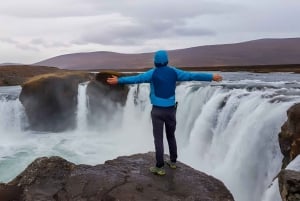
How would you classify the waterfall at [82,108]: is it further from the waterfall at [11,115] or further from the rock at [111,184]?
the rock at [111,184]

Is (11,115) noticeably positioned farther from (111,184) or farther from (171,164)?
(111,184)

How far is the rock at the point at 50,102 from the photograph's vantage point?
27.7 metres

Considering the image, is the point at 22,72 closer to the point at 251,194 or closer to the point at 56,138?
the point at 56,138

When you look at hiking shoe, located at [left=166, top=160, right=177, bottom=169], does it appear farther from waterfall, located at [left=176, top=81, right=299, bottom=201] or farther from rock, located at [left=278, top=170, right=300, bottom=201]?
waterfall, located at [left=176, top=81, right=299, bottom=201]

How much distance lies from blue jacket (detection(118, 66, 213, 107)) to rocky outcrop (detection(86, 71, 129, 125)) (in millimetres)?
19763

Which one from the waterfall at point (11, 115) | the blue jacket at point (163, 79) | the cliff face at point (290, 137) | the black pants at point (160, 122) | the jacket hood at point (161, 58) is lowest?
the waterfall at point (11, 115)

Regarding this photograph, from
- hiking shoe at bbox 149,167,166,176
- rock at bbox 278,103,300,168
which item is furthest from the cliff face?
hiking shoe at bbox 149,167,166,176

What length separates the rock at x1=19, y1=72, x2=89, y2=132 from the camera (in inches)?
1091

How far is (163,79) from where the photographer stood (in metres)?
7.11

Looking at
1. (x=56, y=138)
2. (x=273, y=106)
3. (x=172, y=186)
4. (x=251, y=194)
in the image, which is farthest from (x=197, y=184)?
(x=56, y=138)

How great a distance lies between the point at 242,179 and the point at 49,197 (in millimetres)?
7658

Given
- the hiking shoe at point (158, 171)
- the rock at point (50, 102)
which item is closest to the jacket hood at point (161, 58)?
the hiking shoe at point (158, 171)

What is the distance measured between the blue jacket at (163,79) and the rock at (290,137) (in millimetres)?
4110

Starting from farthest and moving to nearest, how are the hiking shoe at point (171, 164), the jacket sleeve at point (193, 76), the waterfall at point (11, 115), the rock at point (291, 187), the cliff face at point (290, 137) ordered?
the waterfall at point (11, 115) → the cliff face at point (290, 137) → the hiking shoe at point (171, 164) → the jacket sleeve at point (193, 76) → the rock at point (291, 187)
